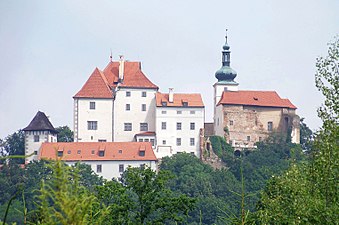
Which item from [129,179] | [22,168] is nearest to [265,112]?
[22,168]

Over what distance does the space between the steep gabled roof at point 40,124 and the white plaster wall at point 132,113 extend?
5.63 m

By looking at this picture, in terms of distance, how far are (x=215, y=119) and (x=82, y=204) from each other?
71.4 metres

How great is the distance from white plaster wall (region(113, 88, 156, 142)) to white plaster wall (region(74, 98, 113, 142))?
601 mm

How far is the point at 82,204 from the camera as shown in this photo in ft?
17.1

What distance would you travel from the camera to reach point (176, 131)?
7062 cm

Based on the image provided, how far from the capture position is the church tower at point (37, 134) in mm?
71438

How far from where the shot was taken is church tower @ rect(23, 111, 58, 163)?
71.4m

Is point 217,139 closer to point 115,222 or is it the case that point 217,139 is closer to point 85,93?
point 85,93

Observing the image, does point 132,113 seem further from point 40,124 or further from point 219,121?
point 40,124

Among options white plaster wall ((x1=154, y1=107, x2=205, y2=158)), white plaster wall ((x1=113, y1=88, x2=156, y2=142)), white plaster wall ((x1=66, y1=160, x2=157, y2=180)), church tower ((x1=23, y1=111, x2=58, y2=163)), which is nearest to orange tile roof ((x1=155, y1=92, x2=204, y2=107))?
white plaster wall ((x1=154, y1=107, x2=205, y2=158))

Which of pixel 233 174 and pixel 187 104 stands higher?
pixel 187 104

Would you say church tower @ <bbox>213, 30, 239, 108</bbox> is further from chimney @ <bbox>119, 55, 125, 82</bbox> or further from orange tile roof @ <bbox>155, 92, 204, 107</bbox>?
chimney @ <bbox>119, 55, 125, 82</bbox>

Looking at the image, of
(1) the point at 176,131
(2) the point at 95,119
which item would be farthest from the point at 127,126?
(1) the point at 176,131

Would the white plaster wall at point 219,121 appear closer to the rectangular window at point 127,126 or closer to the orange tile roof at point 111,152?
the orange tile roof at point 111,152
